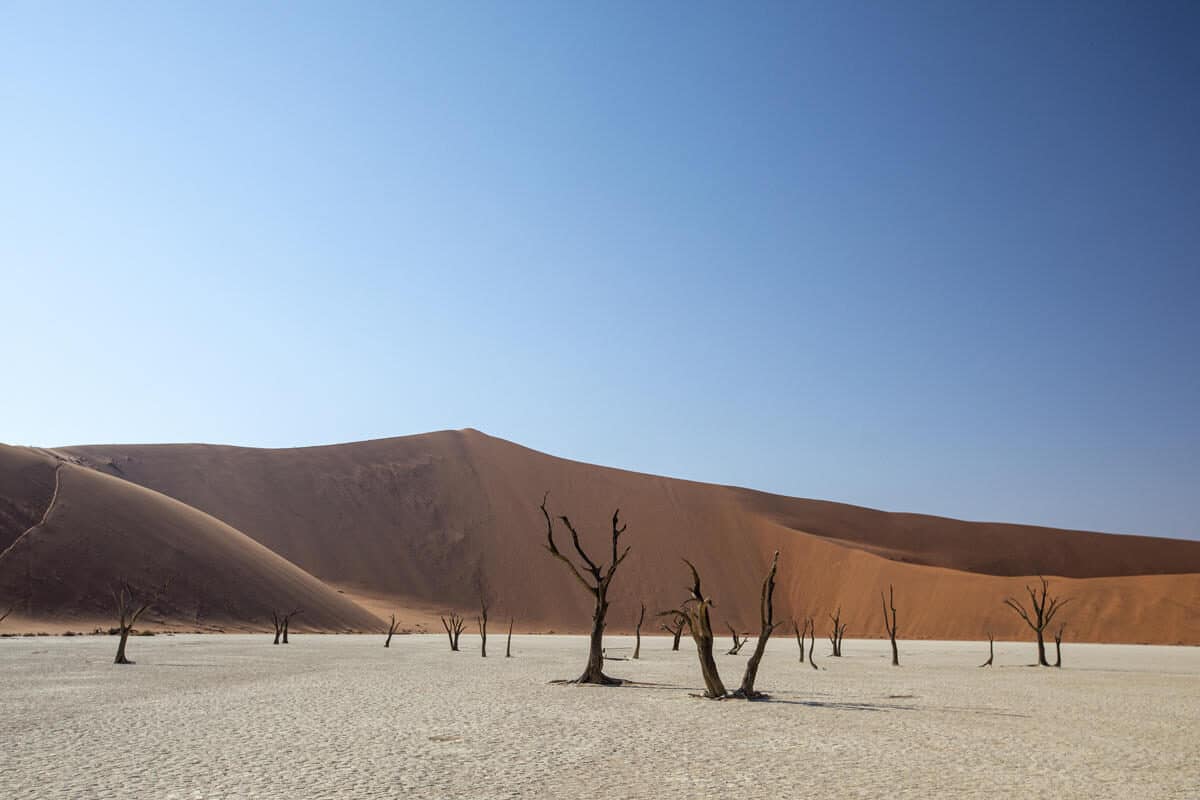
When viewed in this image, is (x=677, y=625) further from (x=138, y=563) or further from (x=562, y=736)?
(x=138, y=563)

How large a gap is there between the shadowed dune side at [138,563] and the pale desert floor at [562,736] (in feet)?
80.5

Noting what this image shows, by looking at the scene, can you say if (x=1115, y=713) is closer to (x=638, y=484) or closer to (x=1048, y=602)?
(x=1048, y=602)

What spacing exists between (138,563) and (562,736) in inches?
1772

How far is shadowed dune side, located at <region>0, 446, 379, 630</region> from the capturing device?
154ft

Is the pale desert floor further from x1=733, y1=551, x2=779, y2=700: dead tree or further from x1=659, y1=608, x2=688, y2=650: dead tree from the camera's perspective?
x1=659, y1=608, x2=688, y2=650: dead tree

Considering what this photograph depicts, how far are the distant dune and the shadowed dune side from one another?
0.48ft

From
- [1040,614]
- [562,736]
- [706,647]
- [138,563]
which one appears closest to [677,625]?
[1040,614]

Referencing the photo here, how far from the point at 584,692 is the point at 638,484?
77.6 meters

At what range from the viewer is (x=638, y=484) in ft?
318

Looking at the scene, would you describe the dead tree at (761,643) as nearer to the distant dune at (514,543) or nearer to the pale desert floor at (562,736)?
the pale desert floor at (562,736)

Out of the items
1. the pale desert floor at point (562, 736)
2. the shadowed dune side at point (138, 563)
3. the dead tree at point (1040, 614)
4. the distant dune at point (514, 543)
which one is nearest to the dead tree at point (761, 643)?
the pale desert floor at point (562, 736)

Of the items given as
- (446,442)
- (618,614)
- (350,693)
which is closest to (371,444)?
(446,442)

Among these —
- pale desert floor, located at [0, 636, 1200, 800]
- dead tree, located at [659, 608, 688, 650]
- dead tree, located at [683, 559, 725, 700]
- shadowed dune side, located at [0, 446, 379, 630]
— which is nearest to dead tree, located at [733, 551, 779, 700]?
dead tree, located at [683, 559, 725, 700]

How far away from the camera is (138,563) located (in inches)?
1993
